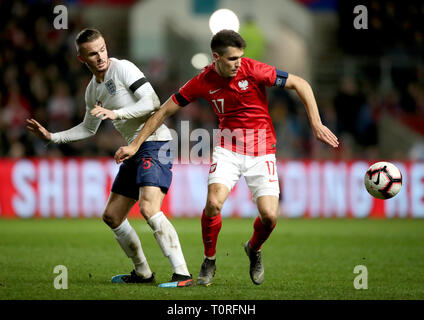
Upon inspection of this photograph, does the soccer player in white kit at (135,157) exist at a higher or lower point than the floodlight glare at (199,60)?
lower

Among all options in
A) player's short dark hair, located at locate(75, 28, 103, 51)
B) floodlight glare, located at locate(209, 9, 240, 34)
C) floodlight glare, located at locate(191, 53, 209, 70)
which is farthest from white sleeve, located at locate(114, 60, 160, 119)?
floodlight glare, located at locate(191, 53, 209, 70)

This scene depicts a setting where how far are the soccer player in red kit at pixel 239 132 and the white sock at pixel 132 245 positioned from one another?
23.1 inches

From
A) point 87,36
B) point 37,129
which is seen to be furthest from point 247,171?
point 37,129

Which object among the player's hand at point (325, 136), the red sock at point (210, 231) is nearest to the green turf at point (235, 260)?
the red sock at point (210, 231)

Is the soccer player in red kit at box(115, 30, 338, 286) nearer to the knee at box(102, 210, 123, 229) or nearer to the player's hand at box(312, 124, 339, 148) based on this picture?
the player's hand at box(312, 124, 339, 148)

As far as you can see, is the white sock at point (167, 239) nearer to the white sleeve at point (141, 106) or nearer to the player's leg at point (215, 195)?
the player's leg at point (215, 195)

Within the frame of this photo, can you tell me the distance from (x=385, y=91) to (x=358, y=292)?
41.3 ft

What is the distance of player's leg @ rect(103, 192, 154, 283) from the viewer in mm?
6531

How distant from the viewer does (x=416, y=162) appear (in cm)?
1441

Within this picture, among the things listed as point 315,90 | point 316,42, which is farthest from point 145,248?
point 316,42

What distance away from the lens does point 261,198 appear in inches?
249

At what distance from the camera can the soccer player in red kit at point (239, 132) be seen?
6.27m

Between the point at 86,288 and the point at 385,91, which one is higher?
the point at 385,91
